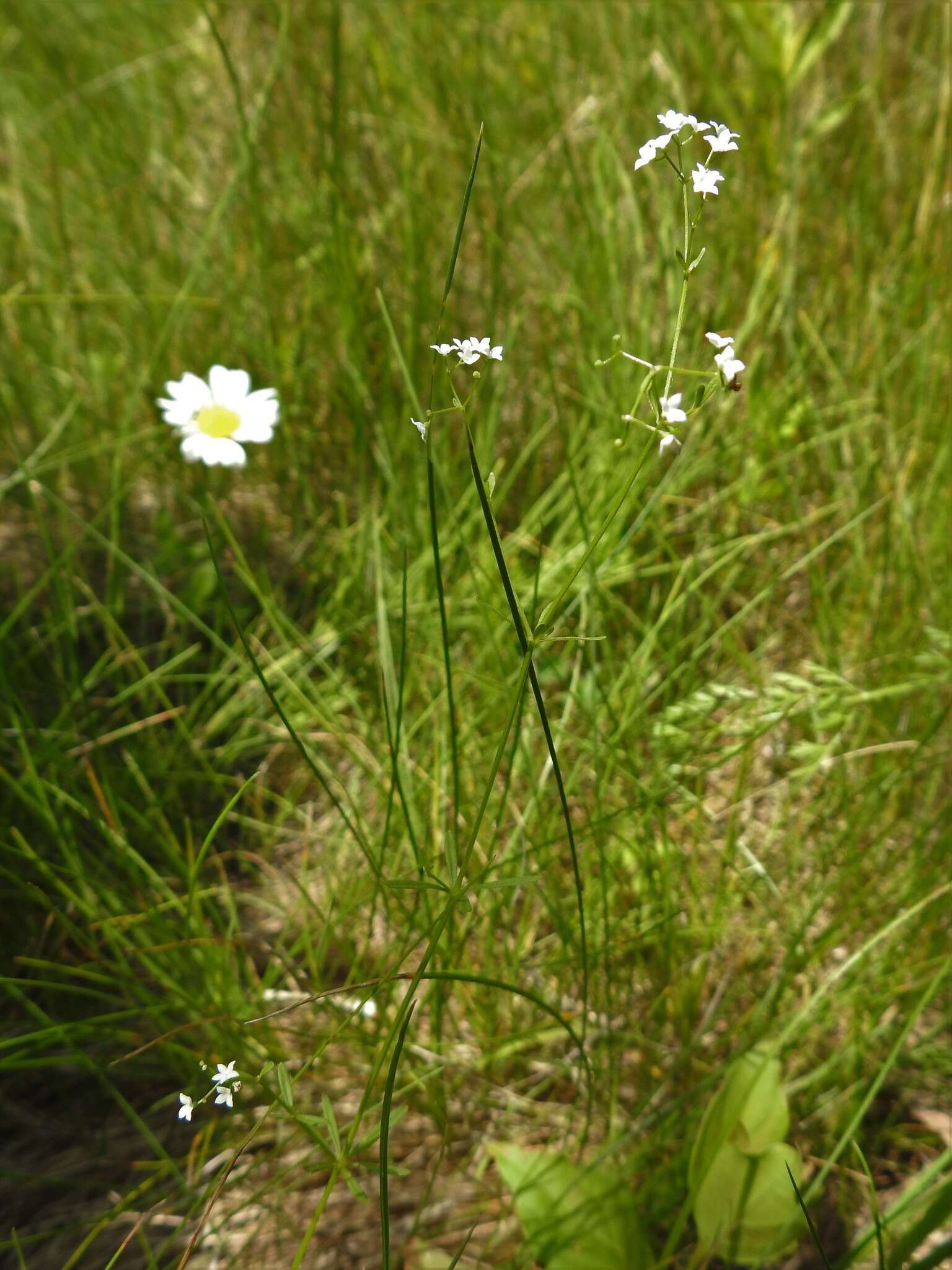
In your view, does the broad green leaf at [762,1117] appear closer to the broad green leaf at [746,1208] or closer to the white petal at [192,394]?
the broad green leaf at [746,1208]

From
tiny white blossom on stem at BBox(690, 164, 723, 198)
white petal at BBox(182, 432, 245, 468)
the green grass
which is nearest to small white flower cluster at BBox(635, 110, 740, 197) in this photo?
tiny white blossom on stem at BBox(690, 164, 723, 198)

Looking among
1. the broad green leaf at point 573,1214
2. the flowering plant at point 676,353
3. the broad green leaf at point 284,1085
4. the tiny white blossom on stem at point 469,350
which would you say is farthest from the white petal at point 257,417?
the broad green leaf at point 573,1214

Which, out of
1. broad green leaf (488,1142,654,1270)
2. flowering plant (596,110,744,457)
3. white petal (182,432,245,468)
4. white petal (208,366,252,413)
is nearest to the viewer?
flowering plant (596,110,744,457)

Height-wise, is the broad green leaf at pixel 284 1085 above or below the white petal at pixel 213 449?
below

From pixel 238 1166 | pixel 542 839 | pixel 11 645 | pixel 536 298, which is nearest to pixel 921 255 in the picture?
pixel 536 298

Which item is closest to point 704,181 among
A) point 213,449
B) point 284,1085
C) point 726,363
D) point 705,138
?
point 705,138

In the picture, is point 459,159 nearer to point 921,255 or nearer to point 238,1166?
point 921,255

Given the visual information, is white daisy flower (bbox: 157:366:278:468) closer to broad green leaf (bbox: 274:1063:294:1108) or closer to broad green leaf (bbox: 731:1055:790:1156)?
broad green leaf (bbox: 274:1063:294:1108)
